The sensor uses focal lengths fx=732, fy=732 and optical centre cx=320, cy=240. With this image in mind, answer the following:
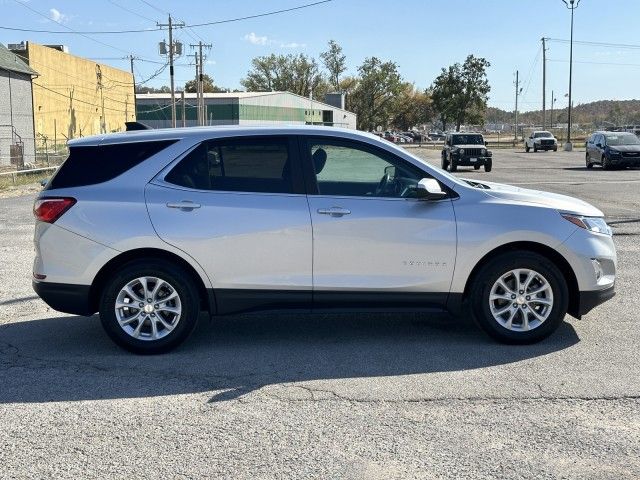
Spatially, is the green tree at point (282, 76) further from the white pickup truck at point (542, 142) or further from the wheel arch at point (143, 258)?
the wheel arch at point (143, 258)

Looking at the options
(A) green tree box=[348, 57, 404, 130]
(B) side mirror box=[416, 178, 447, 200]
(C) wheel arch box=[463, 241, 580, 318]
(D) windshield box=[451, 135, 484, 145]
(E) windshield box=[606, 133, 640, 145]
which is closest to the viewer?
(B) side mirror box=[416, 178, 447, 200]

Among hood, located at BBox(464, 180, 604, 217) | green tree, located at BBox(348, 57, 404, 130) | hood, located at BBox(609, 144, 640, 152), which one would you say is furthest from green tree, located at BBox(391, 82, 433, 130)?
hood, located at BBox(464, 180, 604, 217)

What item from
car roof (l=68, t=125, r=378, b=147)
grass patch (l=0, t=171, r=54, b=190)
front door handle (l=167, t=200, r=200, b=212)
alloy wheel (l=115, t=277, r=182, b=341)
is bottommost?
alloy wheel (l=115, t=277, r=182, b=341)

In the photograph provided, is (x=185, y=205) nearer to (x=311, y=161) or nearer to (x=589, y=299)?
(x=311, y=161)

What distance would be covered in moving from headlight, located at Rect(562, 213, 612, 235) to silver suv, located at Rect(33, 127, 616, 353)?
37 millimetres

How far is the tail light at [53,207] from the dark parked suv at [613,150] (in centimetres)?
3118

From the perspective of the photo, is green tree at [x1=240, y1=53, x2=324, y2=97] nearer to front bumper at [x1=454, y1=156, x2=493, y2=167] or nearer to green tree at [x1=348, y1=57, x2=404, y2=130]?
green tree at [x1=348, y1=57, x2=404, y2=130]

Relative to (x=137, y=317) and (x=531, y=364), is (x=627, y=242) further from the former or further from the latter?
(x=137, y=317)

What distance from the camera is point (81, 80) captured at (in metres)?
57.9

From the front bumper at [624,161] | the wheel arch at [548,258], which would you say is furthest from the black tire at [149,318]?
the front bumper at [624,161]

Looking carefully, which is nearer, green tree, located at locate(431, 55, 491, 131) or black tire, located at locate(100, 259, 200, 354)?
black tire, located at locate(100, 259, 200, 354)

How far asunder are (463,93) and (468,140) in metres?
65.3

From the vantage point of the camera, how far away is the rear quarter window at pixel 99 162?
235 inches

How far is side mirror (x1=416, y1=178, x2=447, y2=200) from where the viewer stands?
582cm
